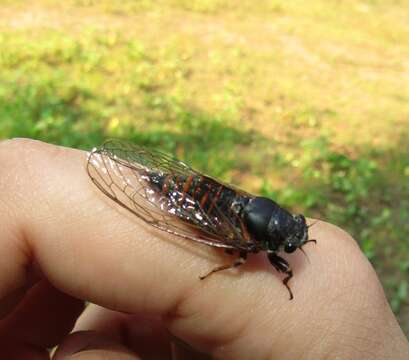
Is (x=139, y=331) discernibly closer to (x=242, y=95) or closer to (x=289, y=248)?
(x=289, y=248)

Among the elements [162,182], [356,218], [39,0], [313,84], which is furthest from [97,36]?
[162,182]

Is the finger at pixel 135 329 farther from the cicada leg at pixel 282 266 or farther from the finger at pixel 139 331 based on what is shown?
the cicada leg at pixel 282 266

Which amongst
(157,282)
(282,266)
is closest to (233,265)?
(282,266)

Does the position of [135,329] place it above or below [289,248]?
below

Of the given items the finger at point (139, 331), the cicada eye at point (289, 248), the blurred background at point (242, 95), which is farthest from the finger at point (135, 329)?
the blurred background at point (242, 95)

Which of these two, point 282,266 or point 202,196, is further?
point 202,196

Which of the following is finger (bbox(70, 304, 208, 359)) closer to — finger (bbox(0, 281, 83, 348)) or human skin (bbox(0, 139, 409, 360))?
finger (bbox(0, 281, 83, 348))

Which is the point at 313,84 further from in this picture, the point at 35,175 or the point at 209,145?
the point at 35,175
